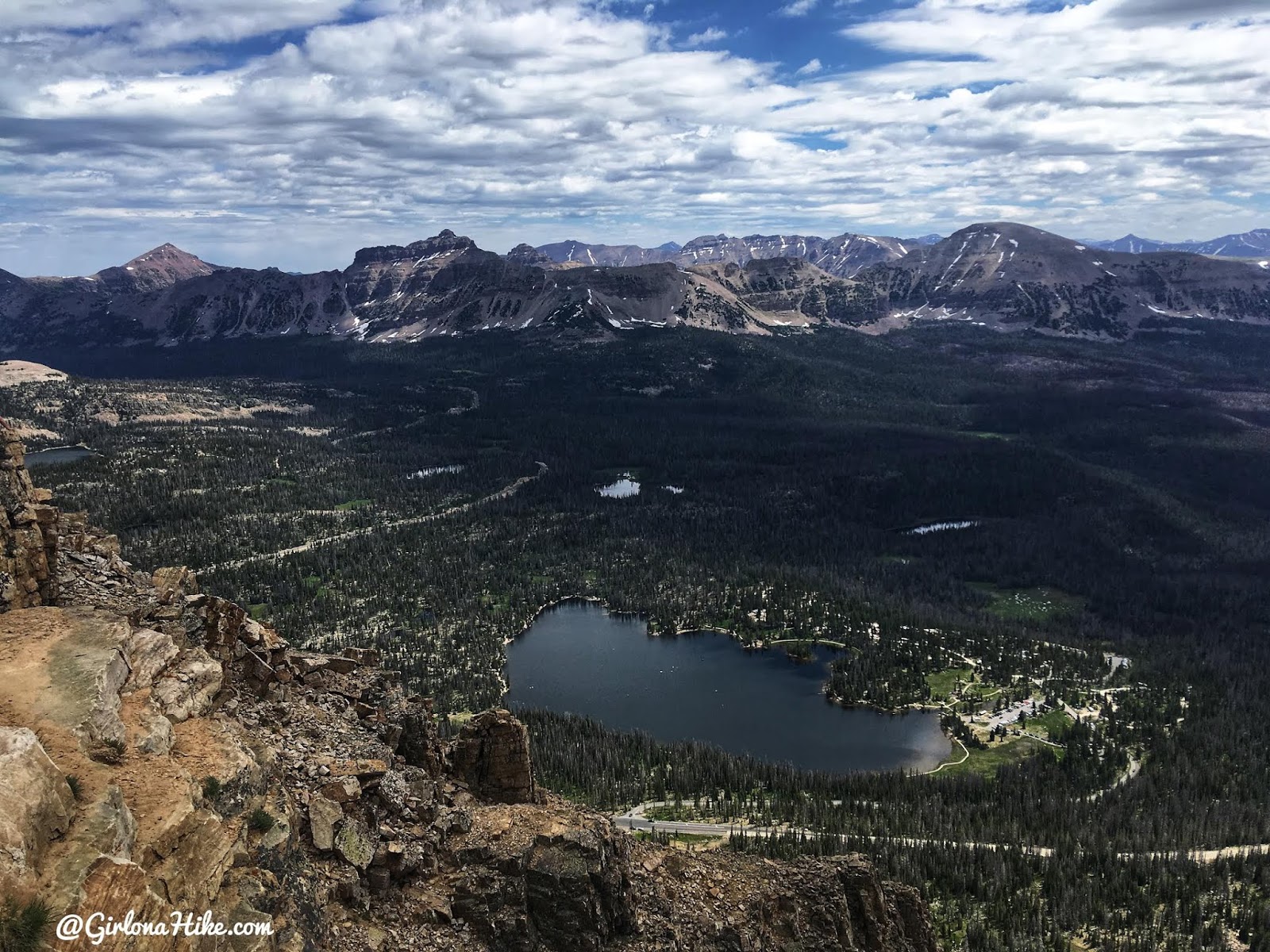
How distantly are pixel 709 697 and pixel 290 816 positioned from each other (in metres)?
102

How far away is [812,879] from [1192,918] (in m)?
41.7

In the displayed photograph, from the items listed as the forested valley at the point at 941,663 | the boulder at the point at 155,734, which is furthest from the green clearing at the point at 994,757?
the boulder at the point at 155,734

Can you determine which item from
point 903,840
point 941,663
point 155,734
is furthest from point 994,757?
point 155,734

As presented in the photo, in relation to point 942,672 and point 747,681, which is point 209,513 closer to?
point 747,681

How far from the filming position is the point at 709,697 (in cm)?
12888

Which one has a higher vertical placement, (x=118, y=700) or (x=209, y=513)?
(x=118, y=700)

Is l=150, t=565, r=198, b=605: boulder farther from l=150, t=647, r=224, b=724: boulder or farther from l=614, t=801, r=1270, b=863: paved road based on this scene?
l=614, t=801, r=1270, b=863: paved road

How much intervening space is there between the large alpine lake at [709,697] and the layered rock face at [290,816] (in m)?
68.9

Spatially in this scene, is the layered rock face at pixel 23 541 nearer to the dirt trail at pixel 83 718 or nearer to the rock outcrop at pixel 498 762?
the dirt trail at pixel 83 718

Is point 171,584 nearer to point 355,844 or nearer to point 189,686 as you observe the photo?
point 189,686

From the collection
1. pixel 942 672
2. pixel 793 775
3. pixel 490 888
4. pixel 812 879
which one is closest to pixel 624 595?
pixel 942 672

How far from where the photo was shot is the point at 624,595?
541ft

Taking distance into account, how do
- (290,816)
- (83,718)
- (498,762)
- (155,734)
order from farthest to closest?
(498,762), (290,816), (155,734), (83,718)

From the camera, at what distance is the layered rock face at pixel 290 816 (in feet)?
81.6
